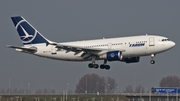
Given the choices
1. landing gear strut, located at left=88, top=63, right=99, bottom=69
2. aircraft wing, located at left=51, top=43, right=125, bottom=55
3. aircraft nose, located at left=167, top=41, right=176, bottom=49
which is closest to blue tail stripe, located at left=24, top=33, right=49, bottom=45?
aircraft wing, located at left=51, top=43, right=125, bottom=55

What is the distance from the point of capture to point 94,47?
10762 cm

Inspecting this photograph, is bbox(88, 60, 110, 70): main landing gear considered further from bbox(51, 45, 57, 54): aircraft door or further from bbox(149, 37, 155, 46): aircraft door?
bbox(149, 37, 155, 46): aircraft door

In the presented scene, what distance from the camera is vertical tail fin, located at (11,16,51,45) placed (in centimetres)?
11469

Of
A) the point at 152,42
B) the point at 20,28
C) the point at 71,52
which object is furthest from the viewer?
the point at 20,28

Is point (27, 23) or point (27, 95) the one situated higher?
point (27, 23)

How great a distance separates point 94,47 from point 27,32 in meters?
16.5

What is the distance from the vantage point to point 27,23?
118688mm

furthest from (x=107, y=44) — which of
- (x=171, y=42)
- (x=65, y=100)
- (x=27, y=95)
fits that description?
(x=27, y=95)

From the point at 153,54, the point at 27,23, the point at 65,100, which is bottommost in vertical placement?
the point at 65,100

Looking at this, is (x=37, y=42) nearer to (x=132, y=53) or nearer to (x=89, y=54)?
(x=89, y=54)

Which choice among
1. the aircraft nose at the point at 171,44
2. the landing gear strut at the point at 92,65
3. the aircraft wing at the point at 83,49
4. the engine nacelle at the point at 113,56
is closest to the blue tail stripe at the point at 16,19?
the aircraft wing at the point at 83,49

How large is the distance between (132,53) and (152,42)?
3.97m

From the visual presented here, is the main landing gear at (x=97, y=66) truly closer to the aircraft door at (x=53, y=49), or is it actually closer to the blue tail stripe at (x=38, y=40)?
the aircraft door at (x=53, y=49)

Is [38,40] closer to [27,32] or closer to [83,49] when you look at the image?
[27,32]
